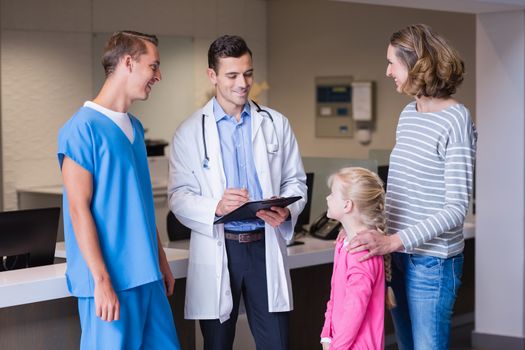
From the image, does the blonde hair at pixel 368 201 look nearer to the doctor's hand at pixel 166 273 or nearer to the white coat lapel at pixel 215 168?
the white coat lapel at pixel 215 168

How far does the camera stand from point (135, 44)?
9.26 feet

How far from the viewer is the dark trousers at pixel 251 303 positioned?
3.23m

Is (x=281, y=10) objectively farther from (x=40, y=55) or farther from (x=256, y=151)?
(x=256, y=151)

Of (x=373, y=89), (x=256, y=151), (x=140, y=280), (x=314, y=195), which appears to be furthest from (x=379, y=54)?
(x=140, y=280)

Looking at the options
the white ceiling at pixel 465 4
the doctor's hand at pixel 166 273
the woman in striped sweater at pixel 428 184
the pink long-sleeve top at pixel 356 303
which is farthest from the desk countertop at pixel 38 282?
the white ceiling at pixel 465 4

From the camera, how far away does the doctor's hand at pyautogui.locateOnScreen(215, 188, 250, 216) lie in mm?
3061

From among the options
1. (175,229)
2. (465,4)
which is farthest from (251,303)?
(465,4)

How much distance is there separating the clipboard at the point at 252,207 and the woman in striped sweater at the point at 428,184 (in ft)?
1.40

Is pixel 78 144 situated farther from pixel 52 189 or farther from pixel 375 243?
pixel 52 189

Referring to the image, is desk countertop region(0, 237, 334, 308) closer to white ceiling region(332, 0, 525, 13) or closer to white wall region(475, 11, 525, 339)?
white ceiling region(332, 0, 525, 13)

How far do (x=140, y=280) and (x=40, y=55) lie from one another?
16.2 feet

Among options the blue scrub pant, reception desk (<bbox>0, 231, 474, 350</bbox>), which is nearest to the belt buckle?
the blue scrub pant

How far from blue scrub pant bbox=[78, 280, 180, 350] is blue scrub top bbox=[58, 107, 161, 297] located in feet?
0.20

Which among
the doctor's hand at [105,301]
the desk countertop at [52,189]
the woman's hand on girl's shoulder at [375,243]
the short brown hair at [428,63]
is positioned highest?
the short brown hair at [428,63]
